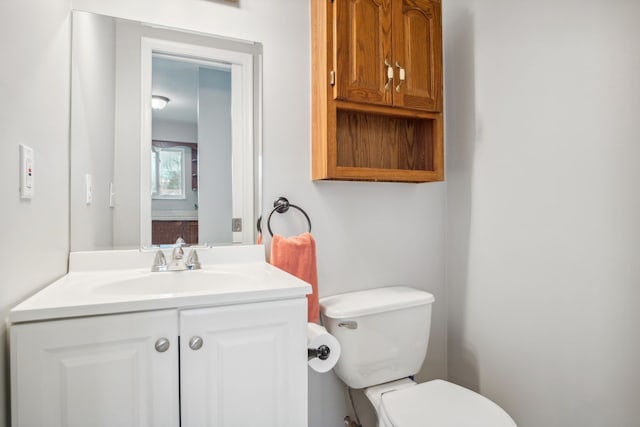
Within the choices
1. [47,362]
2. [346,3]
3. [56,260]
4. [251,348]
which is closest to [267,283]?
[251,348]

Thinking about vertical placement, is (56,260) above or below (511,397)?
above

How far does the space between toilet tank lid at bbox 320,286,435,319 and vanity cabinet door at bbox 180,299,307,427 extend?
0.41 m

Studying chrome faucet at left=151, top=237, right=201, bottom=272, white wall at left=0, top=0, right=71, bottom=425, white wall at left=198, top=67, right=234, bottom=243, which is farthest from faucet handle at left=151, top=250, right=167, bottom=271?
white wall at left=0, top=0, right=71, bottom=425

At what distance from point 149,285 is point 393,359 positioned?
952 mm

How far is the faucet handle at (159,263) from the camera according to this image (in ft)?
3.84

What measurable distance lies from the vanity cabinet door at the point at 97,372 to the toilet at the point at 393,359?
663 millimetres

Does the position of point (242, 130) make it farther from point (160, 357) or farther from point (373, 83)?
point (160, 357)

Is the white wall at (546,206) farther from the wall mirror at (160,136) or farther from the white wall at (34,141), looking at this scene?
the white wall at (34,141)

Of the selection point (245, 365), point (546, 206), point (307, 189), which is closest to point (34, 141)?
point (245, 365)

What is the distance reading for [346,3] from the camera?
1.32m

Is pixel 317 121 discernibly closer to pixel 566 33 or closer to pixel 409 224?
pixel 409 224

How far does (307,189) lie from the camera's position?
1.48 m

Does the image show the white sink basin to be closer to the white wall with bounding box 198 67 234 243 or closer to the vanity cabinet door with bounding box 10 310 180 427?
the white wall with bounding box 198 67 234 243

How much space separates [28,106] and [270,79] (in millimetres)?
829
